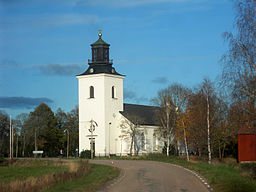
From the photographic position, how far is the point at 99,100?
237 ft

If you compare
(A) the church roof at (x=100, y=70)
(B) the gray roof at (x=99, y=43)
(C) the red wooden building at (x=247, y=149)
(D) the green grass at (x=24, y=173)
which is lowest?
(D) the green grass at (x=24, y=173)

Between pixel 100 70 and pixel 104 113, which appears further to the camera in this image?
pixel 100 70

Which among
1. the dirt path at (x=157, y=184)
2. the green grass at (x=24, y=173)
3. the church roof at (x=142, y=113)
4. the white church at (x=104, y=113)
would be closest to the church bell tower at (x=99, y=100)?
the white church at (x=104, y=113)

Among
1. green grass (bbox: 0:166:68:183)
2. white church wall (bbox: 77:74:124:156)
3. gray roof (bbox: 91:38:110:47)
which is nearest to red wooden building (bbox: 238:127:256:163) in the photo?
green grass (bbox: 0:166:68:183)

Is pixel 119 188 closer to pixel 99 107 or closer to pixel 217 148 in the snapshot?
pixel 217 148

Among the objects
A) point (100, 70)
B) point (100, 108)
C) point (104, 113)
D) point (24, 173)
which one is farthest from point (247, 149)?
point (100, 70)

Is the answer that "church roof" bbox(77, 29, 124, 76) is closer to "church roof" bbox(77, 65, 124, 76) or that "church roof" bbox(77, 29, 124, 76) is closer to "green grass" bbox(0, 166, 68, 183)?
"church roof" bbox(77, 65, 124, 76)

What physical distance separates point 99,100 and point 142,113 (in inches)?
453

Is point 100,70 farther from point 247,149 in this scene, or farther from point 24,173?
point 24,173

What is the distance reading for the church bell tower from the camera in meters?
71.2

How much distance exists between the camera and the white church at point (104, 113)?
71250 mm

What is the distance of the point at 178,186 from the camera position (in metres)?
22.9

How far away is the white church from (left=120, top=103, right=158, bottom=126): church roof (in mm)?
366

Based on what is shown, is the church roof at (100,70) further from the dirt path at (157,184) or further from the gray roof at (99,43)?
the dirt path at (157,184)
